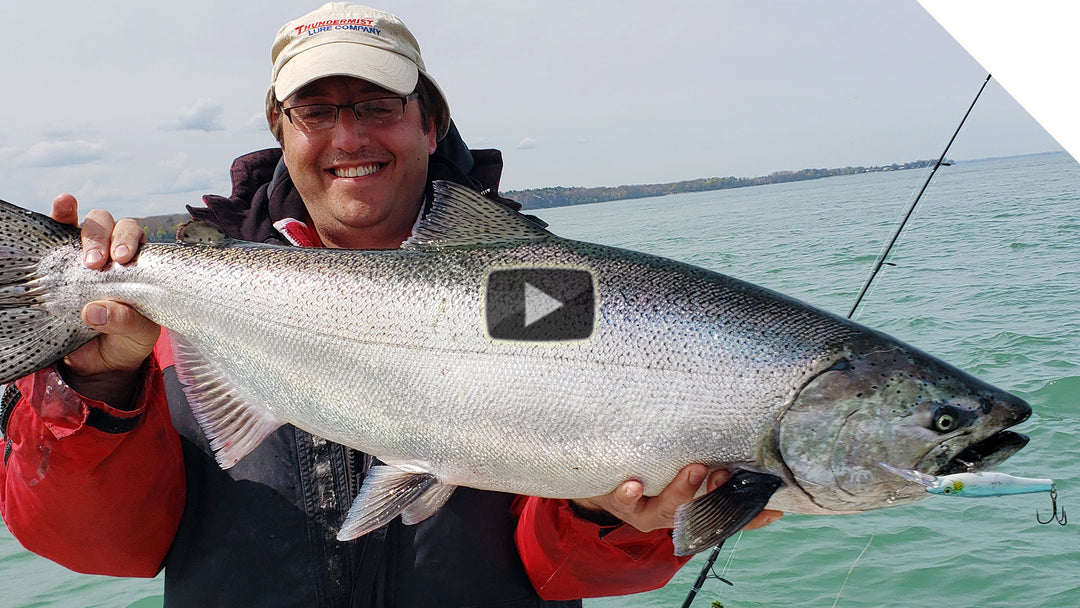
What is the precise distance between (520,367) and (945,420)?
124 cm

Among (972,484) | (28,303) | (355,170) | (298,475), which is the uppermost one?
→ (355,170)

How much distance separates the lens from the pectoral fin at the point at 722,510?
2.25m

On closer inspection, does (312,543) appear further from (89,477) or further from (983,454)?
(983,454)

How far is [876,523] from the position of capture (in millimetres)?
A: 7246

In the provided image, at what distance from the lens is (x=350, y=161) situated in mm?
3303

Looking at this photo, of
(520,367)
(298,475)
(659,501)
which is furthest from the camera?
(298,475)

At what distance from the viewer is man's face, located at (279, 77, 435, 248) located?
10.8 feet

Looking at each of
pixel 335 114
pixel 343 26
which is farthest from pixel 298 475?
pixel 343 26

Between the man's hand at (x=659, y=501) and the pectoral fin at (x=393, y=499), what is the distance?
54 cm

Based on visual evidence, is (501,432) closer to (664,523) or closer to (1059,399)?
(664,523)

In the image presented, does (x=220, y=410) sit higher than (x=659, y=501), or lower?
higher

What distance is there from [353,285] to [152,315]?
683 mm

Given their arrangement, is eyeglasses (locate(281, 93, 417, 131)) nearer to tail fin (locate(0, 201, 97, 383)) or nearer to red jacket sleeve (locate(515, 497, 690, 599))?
tail fin (locate(0, 201, 97, 383))
